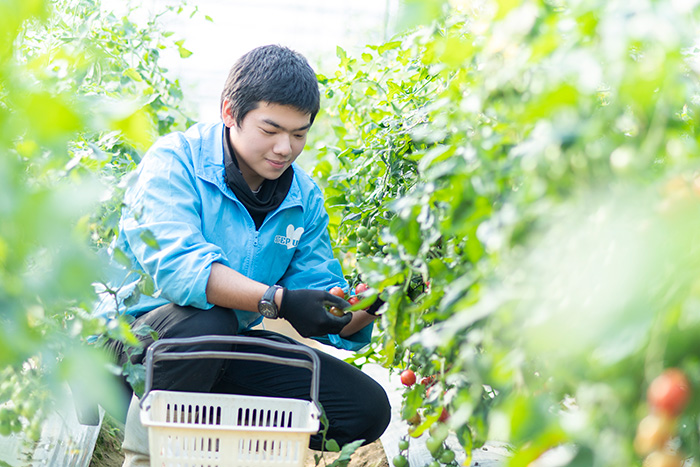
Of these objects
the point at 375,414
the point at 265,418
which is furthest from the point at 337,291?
the point at 265,418

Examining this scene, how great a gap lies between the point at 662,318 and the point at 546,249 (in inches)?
4.4

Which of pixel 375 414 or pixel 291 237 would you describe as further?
pixel 291 237

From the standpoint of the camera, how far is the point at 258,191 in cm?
188

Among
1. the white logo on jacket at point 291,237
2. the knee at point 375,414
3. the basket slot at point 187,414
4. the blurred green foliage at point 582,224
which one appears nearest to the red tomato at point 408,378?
the knee at point 375,414

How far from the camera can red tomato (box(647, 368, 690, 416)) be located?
593 mm

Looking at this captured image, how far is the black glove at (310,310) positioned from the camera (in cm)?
155

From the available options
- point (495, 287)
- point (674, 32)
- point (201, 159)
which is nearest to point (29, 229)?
point (495, 287)

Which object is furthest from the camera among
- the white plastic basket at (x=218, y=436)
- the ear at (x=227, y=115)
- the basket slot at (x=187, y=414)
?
the ear at (x=227, y=115)

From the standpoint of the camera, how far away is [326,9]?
627 centimetres

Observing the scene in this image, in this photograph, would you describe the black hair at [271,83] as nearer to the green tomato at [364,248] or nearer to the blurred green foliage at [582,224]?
the green tomato at [364,248]

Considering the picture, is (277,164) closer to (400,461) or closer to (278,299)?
(278,299)

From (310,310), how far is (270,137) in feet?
1.49

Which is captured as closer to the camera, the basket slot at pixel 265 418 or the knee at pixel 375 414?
the basket slot at pixel 265 418

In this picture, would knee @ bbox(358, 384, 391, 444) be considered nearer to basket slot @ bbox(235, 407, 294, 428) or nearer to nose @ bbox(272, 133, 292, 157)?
basket slot @ bbox(235, 407, 294, 428)
